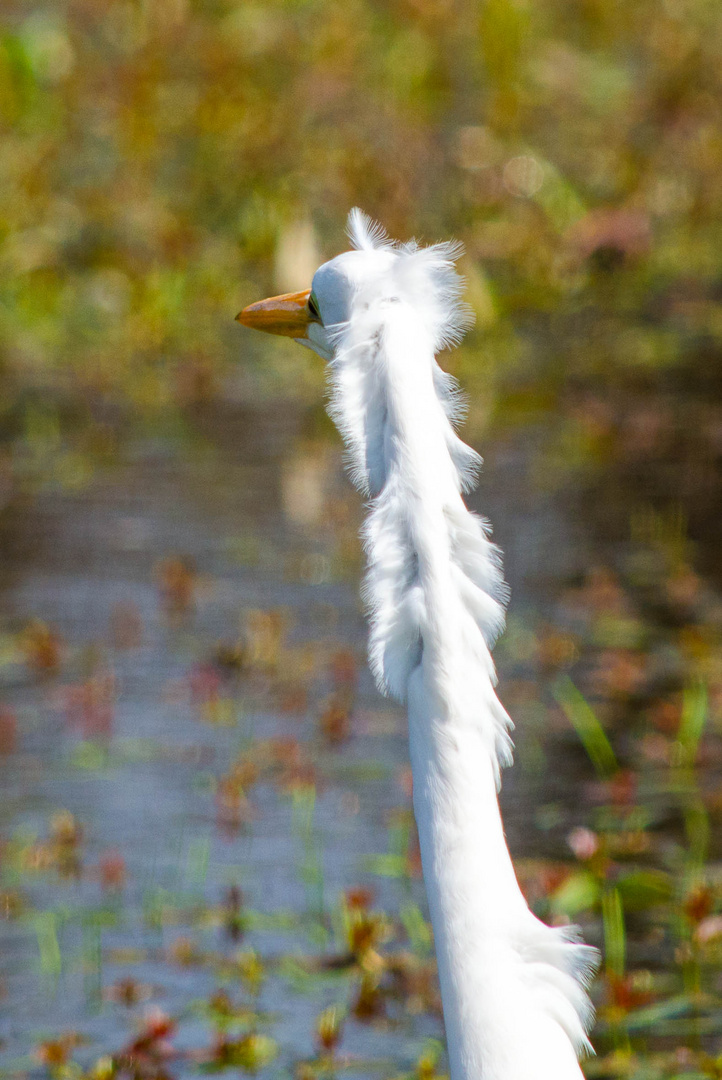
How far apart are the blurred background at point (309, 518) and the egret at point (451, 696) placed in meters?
1.13

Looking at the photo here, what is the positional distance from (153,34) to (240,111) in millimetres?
1466

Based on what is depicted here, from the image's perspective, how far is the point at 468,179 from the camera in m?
9.03

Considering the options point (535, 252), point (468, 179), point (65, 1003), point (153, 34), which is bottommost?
point (65, 1003)

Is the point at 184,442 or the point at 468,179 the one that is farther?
the point at 468,179

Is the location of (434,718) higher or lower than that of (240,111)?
lower

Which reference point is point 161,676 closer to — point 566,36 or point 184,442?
point 184,442

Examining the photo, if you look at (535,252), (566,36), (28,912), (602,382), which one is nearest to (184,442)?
(602,382)

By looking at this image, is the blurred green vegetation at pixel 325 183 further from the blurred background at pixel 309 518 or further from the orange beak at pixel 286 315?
the orange beak at pixel 286 315

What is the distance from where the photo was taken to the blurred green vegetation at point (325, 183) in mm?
7582

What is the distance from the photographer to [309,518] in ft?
19.1

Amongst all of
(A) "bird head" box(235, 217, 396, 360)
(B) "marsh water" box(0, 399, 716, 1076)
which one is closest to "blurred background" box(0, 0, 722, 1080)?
(B) "marsh water" box(0, 399, 716, 1076)

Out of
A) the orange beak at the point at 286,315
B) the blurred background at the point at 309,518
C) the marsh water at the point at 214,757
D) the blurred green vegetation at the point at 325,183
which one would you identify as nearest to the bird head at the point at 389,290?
the orange beak at the point at 286,315

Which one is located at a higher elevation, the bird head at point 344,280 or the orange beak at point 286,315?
the orange beak at point 286,315

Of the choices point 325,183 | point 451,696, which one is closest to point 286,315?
point 451,696
